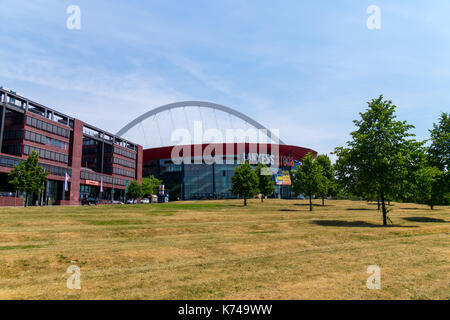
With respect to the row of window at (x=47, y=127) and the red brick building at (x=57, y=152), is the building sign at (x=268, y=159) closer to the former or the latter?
the red brick building at (x=57, y=152)

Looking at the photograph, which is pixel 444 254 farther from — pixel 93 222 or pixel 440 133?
A: pixel 440 133

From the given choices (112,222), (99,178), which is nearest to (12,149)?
(99,178)

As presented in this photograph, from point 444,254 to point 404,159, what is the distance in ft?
49.7

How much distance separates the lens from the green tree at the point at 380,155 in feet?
94.0

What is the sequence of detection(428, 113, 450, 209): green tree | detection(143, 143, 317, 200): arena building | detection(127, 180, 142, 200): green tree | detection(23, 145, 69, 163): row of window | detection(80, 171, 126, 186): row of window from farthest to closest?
detection(143, 143, 317, 200): arena building → detection(127, 180, 142, 200): green tree → detection(80, 171, 126, 186): row of window → detection(23, 145, 69, 163): row of window → detection(428, 113, 450, 209): green tree

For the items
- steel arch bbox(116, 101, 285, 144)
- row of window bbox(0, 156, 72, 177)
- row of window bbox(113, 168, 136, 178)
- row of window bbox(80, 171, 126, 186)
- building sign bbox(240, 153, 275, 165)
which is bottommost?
row of window bbox(80, 171, 126, 186)

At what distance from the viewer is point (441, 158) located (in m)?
39.2

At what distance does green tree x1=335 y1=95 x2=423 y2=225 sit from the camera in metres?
28.7

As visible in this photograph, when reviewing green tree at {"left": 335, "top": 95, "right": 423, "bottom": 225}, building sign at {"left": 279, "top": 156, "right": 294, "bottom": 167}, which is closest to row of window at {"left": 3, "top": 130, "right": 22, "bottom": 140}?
green tree at {"left": 335, "top": 95, "right": 423, "bottom": 225}

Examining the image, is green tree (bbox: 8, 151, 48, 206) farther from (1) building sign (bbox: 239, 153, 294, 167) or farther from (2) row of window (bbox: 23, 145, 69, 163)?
(1) building sign (bbox: 239, 153, 294, 167)

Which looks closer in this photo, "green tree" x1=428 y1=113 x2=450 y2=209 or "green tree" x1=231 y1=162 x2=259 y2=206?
"green tree" x1=428 y1=113 x2=450 y2=209

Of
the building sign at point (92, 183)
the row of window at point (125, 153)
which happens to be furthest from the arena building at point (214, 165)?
the building sign at point (92, 183)

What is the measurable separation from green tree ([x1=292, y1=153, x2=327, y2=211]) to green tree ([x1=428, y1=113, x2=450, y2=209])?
15.5 m
